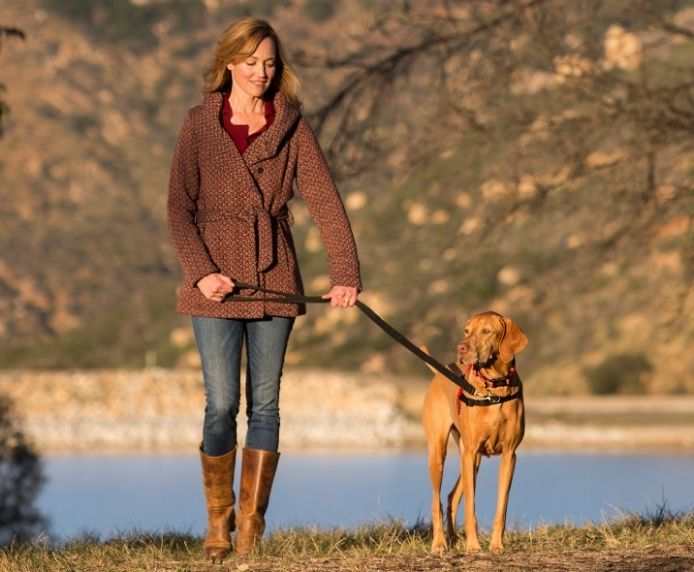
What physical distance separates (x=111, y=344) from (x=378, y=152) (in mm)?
61149

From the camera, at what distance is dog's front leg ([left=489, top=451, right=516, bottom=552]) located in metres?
7.88

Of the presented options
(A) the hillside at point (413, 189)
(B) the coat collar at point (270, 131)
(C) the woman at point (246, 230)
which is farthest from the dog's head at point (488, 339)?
(A) the hillside at point (413, 189)

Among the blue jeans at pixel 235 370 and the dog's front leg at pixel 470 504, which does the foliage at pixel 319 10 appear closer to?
the blue jeans at pixel 235 370

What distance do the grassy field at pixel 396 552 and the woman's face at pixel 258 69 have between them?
1.97 m

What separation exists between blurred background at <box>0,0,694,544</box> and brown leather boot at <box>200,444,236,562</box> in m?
2.13

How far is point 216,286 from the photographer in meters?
7.76

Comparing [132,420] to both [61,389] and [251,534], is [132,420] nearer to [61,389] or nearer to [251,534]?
[61,389]

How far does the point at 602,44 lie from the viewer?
1359cm

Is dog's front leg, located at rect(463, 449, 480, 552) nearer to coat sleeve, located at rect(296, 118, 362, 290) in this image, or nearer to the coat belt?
coat sleeve, located at rect(296, 118, 362, 290)

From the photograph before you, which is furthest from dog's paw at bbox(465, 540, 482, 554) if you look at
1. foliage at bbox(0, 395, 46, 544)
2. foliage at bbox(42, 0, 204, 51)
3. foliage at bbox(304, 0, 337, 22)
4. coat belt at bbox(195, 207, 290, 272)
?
foliage at bbox(42, 0, 204, 51)

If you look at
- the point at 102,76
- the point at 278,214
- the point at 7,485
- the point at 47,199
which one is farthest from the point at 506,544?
the point at 102,76

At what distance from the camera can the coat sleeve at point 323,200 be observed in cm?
802

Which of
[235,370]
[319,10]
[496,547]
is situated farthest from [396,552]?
[319,10]

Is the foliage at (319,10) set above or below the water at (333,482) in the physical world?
above
